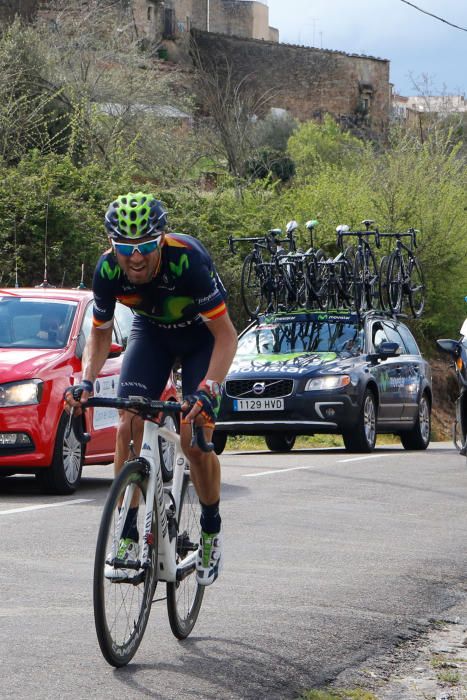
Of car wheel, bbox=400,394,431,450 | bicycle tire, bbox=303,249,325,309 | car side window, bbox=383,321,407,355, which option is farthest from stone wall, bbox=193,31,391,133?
car wheel, bbox=400,394,431,450

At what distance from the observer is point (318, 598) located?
7883 millimetres

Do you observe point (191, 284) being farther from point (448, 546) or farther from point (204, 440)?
point (448, 546)

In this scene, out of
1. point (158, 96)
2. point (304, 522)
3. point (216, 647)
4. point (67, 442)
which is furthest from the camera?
point (158, 96)

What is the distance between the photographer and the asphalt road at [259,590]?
5.87 meters

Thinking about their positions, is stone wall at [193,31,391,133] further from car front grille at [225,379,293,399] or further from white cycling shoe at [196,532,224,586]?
white cycling shoe at [196,532,224,586]

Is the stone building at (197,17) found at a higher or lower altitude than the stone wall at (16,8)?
higher

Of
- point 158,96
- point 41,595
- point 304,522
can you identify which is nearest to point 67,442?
point 304,522

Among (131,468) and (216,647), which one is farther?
(216,647)

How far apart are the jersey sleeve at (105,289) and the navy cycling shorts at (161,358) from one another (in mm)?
210

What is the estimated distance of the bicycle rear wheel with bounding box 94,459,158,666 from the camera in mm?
5742

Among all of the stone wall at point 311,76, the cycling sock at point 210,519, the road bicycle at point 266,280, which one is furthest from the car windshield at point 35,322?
the stone wall at point 311,76

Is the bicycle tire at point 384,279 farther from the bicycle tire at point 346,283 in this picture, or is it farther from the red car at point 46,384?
the red car at point 46,384

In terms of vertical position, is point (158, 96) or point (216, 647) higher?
point (158, 96)

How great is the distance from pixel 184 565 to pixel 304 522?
189 inches
